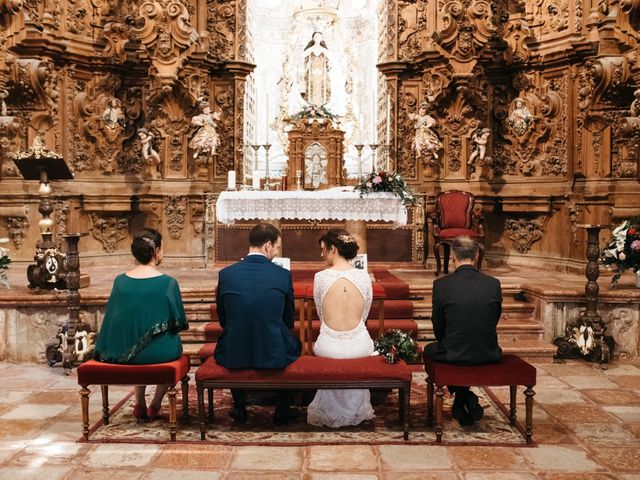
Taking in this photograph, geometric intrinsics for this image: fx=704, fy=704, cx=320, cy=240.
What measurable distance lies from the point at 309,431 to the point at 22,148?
7.04 m

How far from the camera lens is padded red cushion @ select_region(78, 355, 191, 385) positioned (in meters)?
4.55

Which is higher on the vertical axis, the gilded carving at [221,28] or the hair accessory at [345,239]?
the gilded carving at [221,28]

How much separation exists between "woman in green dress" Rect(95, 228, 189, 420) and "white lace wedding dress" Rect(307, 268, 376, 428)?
97cm

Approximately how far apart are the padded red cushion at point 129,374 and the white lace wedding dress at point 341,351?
102 centimetres

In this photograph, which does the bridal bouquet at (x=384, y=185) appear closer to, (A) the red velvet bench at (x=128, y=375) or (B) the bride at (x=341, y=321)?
(B) the bride at (x=341, y=321)

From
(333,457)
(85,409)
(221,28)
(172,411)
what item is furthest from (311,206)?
(333,457)

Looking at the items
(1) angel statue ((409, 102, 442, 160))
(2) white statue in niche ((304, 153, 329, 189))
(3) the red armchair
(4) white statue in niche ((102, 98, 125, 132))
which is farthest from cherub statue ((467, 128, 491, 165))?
(4) white statue in niche ((102, 98, 125, 132))

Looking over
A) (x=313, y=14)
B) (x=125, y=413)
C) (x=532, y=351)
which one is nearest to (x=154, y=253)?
(x=125, y=413)

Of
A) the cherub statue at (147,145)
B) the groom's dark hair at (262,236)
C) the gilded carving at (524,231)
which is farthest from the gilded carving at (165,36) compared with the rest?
the groom's dark hair at (262,236)

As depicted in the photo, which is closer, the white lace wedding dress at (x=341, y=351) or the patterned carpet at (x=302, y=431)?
the patterned carpet at (x=302, y=431)

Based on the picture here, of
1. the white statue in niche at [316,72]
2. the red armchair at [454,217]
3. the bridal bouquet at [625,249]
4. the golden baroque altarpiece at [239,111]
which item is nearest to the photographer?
the bridal bouquet at [625,249]

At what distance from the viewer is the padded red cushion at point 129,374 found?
179 inches

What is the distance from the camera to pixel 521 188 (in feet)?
35.2

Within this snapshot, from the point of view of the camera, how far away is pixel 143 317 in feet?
15.3
